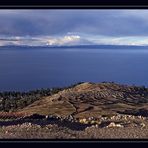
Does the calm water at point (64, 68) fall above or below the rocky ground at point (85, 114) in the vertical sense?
above

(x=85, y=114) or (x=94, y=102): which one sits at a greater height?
(x=94, y=102)

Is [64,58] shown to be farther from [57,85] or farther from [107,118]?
[107,118]

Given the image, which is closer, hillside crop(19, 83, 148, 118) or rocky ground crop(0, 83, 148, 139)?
rocky ground crop(0, 83, 148, 139)

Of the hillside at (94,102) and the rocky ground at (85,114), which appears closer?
the rocky ground at (85,114)
